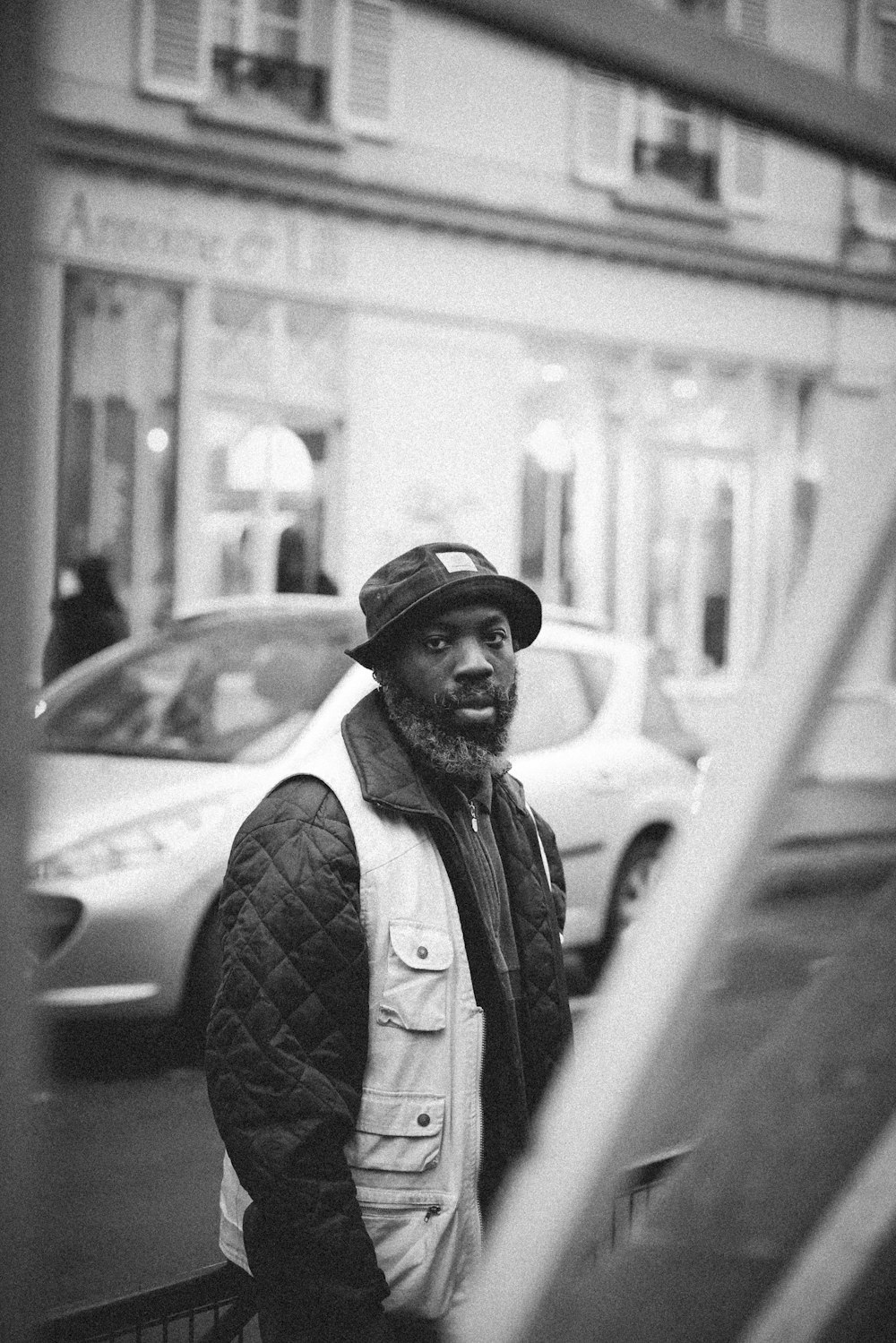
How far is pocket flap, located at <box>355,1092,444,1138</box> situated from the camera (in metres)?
2.17

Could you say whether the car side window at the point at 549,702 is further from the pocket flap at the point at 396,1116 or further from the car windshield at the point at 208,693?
the pocket flap at the point at 396,1116

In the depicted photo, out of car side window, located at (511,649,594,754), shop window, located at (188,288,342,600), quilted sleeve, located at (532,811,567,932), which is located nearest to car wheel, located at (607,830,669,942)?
car side window, located at (511,649,594,754)

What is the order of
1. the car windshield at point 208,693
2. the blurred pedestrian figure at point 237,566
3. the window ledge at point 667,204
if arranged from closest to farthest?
1. the car windshield at point 208,693
2. the blurred pedestrian figure at point 237,566
3. the window ledge at point 667,204

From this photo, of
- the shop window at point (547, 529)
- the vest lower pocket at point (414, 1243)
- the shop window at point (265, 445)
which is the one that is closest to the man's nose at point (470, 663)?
the vest lower pocket at point (414, 1243)

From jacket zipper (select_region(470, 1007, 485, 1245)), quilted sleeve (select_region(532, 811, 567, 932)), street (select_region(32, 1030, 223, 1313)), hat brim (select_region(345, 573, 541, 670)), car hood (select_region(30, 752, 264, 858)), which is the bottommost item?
street (select_region(32, 1030, 223, 1313))

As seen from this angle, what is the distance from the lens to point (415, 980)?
2199mm

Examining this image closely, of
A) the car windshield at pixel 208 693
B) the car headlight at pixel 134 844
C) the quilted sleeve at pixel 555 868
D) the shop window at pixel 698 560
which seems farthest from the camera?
the shop window at pixel 698 560

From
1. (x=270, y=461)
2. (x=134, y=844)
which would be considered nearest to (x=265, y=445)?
(x=270, y=461)

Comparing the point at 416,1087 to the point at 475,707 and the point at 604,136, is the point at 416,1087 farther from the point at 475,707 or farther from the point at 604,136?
the point at 604,136

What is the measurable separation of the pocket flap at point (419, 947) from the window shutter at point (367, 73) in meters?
14.1

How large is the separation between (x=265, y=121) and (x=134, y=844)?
1006cm

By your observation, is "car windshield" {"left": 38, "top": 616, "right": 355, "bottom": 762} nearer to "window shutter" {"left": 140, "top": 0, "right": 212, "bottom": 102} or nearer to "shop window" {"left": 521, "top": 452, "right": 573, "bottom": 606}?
"window shutter" {"left": 140, "top": 0, "right": 212, "bottom": 102}

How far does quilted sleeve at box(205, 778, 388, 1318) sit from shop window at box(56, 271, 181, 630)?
11.6m

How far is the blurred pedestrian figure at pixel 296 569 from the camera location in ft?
49.7
